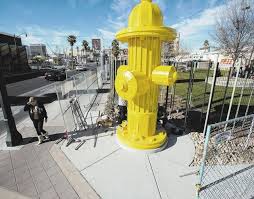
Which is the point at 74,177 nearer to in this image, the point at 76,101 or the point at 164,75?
the point at 76,101

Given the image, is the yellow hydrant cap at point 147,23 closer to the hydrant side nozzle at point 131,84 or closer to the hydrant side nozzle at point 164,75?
the hydrant side nozzle at point 164,75

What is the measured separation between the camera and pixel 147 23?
3359 millimetres

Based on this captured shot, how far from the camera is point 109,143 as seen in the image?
179 inches

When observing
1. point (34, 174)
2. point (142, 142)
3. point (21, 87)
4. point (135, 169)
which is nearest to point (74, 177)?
point (34, 174)

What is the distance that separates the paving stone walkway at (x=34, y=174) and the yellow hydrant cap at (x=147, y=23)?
3242mm

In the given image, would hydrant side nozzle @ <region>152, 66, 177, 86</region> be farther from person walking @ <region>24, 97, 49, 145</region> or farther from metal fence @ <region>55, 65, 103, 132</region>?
person walking @ <region>24, 97, 49, 145</region>

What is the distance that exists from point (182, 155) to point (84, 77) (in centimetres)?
719

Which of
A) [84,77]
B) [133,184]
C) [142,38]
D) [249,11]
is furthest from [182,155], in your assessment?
[249,11]

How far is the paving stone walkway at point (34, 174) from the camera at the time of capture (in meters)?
3.09

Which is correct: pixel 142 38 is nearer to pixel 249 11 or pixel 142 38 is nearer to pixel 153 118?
pixel 153 118

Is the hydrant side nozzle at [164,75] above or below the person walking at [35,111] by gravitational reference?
above

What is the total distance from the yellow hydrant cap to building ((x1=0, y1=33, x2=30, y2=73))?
30803 mm

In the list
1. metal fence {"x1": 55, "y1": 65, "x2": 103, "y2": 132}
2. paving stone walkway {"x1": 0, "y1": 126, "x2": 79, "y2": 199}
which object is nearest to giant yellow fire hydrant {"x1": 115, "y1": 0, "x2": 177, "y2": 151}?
paving stone walkway {"x1": 0, "y1": 126, "x2": 79, "y2": 199}

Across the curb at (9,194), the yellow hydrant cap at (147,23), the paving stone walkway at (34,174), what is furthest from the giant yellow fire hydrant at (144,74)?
the curb at (9,194)
